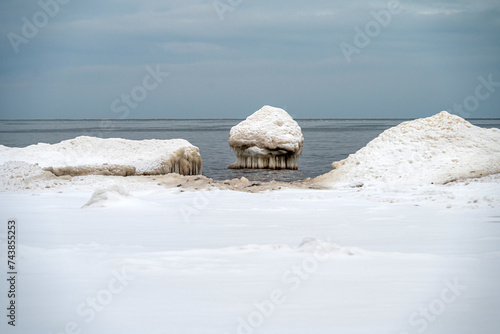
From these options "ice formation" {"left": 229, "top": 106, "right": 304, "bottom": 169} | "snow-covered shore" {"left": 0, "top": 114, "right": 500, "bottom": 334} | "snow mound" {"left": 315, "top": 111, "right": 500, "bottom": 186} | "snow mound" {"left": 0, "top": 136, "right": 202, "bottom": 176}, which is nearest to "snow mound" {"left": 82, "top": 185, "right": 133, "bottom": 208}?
"snow-covered shore" {"left": 0, "top": 114, "right": 500, "bottom": 334}

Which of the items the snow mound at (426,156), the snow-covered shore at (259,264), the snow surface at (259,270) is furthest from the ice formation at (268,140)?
the snow surface at (259,270)

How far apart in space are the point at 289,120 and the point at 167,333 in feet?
63.6

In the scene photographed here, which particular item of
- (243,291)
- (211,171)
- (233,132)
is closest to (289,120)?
(233,132)

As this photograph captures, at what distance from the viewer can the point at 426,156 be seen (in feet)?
38.4

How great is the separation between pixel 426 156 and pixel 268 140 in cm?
996

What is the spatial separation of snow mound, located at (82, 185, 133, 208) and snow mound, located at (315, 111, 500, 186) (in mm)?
5456

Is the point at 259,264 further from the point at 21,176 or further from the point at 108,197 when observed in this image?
the point at 21,176

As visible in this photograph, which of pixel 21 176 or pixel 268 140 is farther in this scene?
pixel 268 140

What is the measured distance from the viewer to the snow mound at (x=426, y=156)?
1082 cm

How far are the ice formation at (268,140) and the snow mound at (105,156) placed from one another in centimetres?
537

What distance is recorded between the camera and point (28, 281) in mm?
3553

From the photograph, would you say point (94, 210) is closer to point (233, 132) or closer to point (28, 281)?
point (28, 281)

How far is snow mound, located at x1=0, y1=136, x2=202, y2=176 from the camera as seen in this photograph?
42.5 feet

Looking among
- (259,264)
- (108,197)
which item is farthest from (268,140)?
(259,264)
